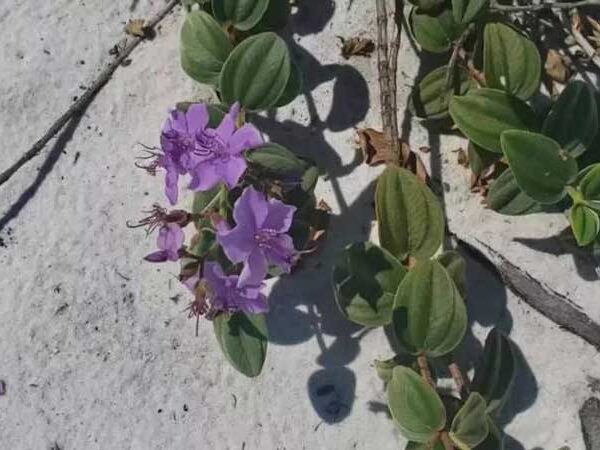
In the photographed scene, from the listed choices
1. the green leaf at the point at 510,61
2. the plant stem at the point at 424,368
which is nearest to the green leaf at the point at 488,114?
the green leaf at the point at 510,61

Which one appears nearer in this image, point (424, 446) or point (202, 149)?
point (202, 149)

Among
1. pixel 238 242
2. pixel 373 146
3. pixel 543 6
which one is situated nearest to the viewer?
pixel 238 242

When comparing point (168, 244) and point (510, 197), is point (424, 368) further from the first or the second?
point (168, 244)

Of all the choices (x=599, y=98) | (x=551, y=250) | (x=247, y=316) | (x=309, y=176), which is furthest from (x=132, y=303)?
(x=599, y=98)

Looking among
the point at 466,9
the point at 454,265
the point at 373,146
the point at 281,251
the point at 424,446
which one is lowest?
the point at 424,446

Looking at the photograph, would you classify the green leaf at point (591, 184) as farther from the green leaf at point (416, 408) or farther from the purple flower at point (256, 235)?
the purple flower at point (256, 235)

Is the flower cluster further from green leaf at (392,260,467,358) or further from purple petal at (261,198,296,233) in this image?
green leaf at (392,260,467,358)

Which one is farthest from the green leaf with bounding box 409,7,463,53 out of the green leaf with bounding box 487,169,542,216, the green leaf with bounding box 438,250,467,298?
the green leaf with bounding box 438,250,467,298

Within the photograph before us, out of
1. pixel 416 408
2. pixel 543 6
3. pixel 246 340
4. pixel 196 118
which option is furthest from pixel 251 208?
pixel 543 6
